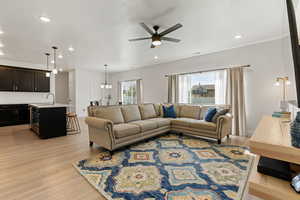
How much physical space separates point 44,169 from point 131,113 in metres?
2.15

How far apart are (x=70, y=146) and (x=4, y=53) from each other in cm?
426

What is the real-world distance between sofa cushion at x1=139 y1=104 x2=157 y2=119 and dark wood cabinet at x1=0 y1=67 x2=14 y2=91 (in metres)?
5.25

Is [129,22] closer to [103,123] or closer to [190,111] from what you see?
[103,123]

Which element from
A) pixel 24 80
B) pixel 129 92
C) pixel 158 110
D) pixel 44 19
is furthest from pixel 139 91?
pixel 44 19

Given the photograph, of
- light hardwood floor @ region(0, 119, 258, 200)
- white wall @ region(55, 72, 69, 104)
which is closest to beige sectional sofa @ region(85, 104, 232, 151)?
light hardwood floor @ region(0, 119, 258, 200)

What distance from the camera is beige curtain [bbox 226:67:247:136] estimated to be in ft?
13.0

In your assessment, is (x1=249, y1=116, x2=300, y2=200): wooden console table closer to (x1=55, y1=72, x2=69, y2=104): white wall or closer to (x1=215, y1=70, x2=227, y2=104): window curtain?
(x1=215, y1=70, x2=227, y2=104): window curtain

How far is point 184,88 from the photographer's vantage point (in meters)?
5.50

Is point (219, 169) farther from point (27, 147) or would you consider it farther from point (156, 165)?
point (27, 147)

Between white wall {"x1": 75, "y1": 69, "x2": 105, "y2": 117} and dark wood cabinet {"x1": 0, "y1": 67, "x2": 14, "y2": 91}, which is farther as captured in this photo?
Result: white wall {"x1": 75, "y1": 69, "x2": 105, "y2": 117}

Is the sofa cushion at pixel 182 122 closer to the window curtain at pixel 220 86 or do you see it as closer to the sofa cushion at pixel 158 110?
the sofa cushion at pixel 158 110

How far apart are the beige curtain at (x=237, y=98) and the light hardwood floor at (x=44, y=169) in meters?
→ 0.48

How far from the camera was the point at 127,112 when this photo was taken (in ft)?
12.4

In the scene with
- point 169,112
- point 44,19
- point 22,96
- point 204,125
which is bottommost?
point 204,125
